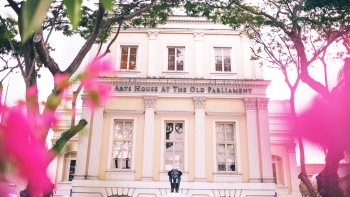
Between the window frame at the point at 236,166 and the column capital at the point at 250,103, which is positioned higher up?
the column capital at the point at 250,103

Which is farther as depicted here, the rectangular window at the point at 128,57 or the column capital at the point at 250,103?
the rectangular window at the point at 128,57

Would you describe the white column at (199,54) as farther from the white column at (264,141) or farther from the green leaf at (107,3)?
the green leaf at (107,3)

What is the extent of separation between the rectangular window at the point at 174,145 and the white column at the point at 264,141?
10.6ft

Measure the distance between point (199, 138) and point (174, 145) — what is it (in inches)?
41.9

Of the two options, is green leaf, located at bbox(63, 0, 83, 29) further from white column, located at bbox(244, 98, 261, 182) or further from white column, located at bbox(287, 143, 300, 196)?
white column, located at bbox(287, 143, 300, 196)

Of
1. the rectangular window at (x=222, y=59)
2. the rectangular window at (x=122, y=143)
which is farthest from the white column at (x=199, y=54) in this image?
the rectangular window at (x=122, y=143)

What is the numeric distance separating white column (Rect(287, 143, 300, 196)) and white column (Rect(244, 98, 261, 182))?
2.96m

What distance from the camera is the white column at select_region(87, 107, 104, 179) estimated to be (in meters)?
13.0

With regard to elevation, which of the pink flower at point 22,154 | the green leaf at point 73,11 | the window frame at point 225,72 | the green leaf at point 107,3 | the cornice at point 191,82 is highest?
the window frame at point 225,72

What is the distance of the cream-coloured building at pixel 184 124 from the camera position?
12.8 metres

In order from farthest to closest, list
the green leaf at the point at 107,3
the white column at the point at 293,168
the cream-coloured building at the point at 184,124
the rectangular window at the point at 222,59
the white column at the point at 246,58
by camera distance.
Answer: the white column at the point at 293,168
the rectangular window at the point at 222,59
the white column at the point at 246,58
the cream-coloured building at the point at 184,124
the green leaf at the point at 107,3

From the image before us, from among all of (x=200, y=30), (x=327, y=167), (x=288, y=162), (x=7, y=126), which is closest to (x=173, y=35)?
(x=200, y=30)

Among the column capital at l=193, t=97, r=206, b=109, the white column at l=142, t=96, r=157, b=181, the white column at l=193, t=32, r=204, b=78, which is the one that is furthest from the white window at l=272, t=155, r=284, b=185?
the white column at l=142, t=96, r=157, b=181

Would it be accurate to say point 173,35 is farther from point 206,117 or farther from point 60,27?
point 60,27
